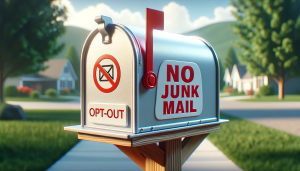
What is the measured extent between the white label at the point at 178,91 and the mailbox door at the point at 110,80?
0.23 m

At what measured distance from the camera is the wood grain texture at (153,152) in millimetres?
2006

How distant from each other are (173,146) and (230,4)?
22817 millimetres

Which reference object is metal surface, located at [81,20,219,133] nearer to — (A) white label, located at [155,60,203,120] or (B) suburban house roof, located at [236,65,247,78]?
(A) white label, located at [155,60,203,120]

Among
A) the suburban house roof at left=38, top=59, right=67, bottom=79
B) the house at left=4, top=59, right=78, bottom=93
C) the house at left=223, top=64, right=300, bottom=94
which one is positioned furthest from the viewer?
the suburban house roof at left=38, top=59, right=67, bottom=79

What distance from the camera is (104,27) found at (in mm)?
1768

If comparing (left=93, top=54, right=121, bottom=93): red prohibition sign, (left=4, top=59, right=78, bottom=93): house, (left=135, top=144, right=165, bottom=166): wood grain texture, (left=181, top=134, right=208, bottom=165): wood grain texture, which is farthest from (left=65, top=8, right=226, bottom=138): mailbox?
(left=4, top=59, right=78, bottom=93): house

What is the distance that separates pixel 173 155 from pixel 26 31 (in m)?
11.0

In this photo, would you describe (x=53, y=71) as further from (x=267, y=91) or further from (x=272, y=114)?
(x=272, y=114)

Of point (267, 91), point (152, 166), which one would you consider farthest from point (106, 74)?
point (267, 91)

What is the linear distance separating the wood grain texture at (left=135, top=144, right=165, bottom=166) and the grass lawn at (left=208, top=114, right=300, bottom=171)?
7.80 feet

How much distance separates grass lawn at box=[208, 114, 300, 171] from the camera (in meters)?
4.25

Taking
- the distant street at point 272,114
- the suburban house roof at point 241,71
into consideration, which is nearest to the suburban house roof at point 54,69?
the distant street at point 272,114

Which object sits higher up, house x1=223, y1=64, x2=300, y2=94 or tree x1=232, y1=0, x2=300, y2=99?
tree x1=232, y1=0, x2=300, y2=99

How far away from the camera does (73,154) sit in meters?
4.96
